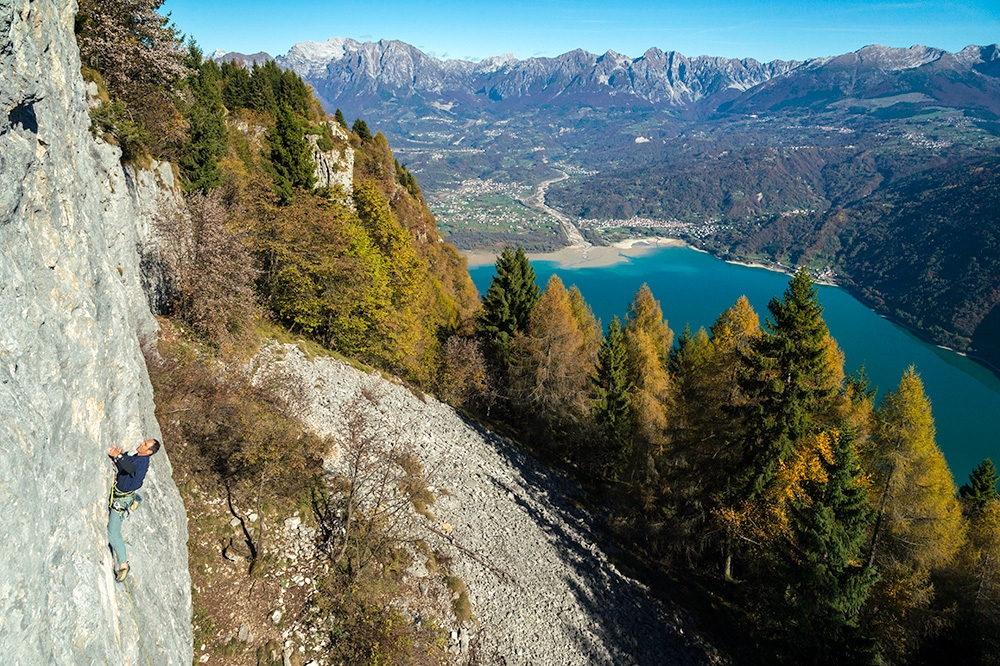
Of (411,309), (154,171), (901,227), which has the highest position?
(154,171)

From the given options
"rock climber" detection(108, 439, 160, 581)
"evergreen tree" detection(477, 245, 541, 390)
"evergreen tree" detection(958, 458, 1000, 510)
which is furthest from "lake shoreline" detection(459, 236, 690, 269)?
"rock climber" detection(108, 439, 160, 581)

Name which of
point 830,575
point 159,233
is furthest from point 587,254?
point 830,575

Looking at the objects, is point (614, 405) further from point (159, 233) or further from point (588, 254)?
point (588, 254)

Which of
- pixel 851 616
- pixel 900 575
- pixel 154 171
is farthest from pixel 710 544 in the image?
pixel 154 171

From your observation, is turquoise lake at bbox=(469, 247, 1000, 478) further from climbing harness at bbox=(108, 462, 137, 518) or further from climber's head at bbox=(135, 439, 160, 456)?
climbing harness at bbox=(108, 462, 137, 518)

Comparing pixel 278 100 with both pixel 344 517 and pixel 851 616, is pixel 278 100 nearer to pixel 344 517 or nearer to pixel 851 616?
pixel 344 517

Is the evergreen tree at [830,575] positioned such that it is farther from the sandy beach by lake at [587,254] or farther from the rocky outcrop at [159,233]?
the sandy beach by lake at [587,254]
